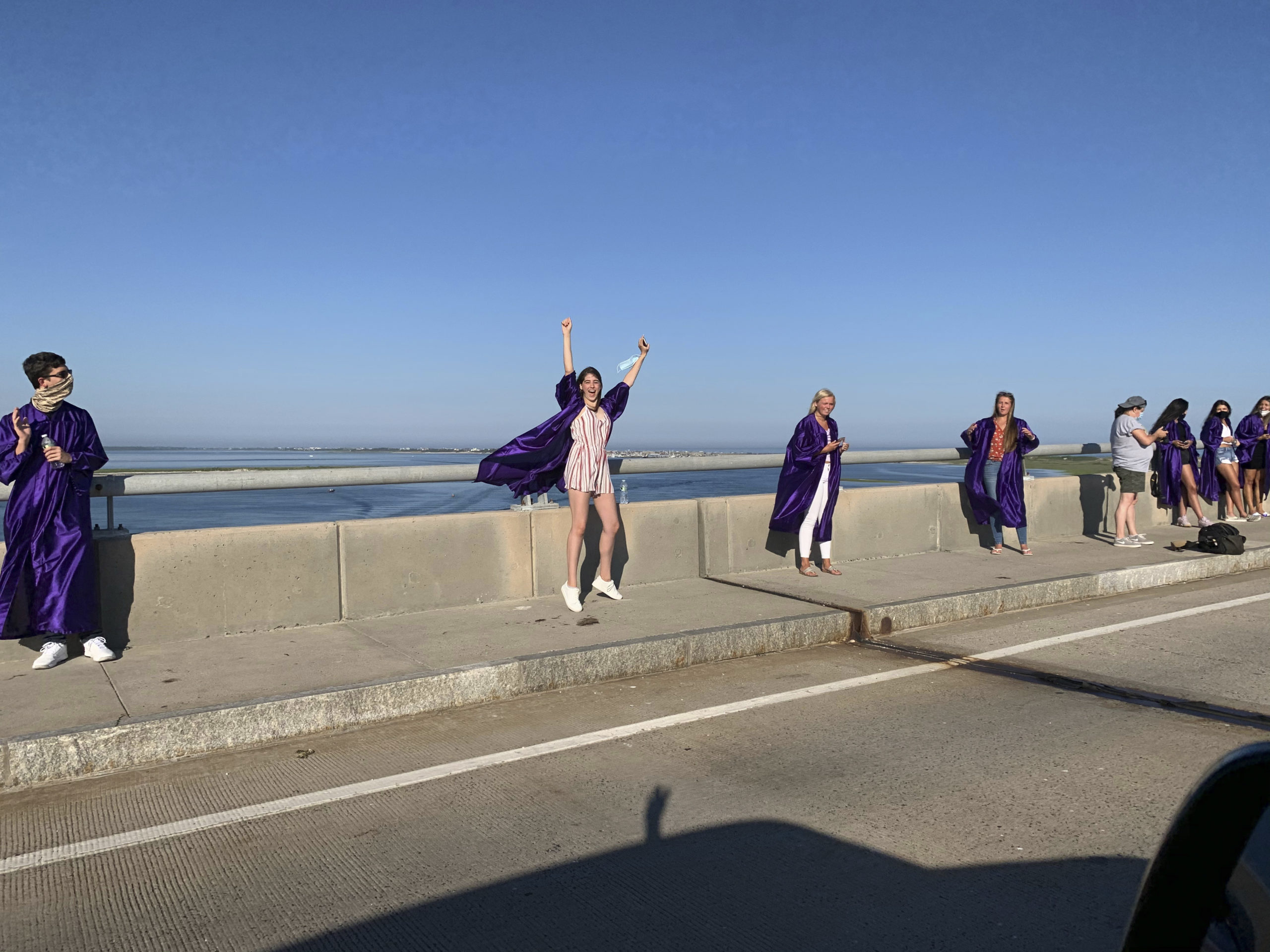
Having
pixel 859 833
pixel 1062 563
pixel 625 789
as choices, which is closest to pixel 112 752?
pixel 625 789

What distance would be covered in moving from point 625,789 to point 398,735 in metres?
1.47

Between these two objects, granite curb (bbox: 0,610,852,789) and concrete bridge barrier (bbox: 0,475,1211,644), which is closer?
granite curb (bbox: 0,610,852,789)

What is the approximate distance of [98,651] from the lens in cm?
592

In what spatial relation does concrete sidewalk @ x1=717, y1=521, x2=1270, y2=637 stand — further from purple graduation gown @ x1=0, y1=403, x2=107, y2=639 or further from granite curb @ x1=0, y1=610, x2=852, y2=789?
purple graduation gown @ x1=0, y1=403, x2=107, y2=639

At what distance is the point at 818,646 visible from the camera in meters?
7.33

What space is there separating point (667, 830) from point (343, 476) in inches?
161

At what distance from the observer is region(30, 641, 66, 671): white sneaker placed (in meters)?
5.75

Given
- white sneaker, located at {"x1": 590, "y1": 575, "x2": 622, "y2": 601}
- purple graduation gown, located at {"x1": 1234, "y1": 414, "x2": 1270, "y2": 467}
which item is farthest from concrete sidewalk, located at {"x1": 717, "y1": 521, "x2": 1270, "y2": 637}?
purple graduation gown, located at {"x1": 1234, "y1": 414, "x2": 1270, "y2": 467}

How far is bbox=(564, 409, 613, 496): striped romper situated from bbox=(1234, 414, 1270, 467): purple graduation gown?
36.5ft

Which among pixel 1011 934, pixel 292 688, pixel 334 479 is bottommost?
pixel 1011 934

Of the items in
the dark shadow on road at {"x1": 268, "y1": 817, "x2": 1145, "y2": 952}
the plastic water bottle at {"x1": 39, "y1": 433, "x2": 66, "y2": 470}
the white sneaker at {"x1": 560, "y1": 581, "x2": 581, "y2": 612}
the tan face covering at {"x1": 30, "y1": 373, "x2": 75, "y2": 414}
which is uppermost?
the tan face covering at {"x1": 30, "y1": 373, "x2": 75, "y2": 414}

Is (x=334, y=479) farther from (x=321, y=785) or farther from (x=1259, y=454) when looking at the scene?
(x=1259, y=454)

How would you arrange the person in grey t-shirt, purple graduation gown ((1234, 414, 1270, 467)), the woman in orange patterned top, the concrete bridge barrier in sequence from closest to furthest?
the concrete bridge barrier, the woman in orange patterned top, the person in grey t-shirt, purple graduation gown ((1234, 414, 1270, 467))

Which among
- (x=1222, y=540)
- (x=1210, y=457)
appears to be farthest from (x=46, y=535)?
(x=1210, y=457)
